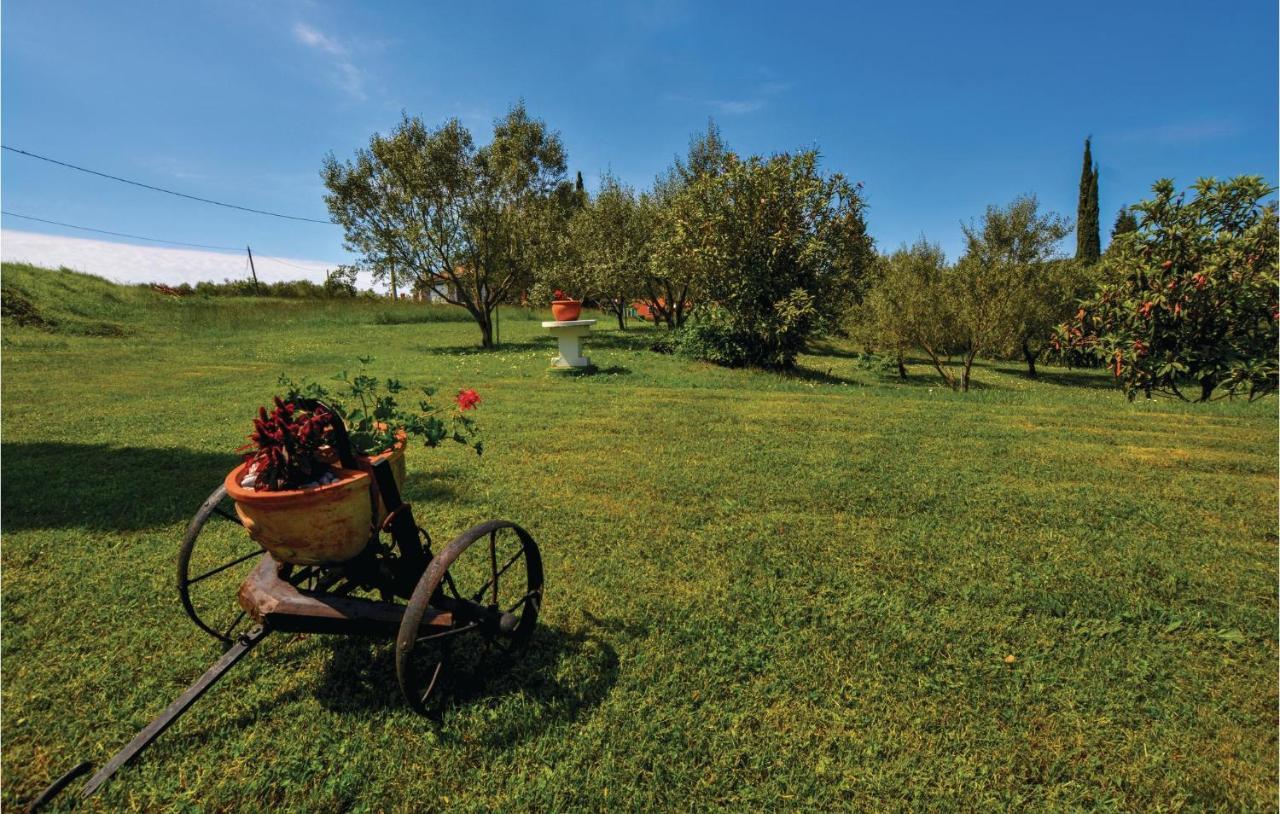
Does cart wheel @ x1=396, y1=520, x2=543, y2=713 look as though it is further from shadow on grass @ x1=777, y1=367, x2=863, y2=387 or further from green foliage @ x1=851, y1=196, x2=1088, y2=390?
green foliage @ x1=851, y1=196, x2=1088, y2=390

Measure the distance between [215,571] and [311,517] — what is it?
1.12m

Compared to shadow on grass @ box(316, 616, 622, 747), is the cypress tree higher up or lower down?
higher up

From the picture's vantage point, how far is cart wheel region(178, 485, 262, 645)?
9.68 feet

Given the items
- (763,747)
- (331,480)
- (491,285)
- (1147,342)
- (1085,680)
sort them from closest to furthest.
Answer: (331,480), (763,747), (1085,680), (1147,342), (491,285)

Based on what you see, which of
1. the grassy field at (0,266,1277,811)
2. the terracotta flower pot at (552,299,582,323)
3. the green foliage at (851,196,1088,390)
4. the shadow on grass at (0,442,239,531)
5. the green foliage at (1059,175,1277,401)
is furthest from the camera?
the green foliage at (851,196,1088,390)

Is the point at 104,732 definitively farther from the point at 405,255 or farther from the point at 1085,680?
the point at 405,255

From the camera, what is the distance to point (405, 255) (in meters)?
21.0

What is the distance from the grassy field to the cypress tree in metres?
45.4

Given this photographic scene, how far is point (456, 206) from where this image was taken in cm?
2134

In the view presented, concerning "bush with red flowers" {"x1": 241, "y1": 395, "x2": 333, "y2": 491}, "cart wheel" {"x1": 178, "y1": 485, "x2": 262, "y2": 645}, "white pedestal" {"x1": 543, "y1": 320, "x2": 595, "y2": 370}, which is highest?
"white pedestal" {"x1": 543, "y1": 320, "x2": 595, "y2": 370}

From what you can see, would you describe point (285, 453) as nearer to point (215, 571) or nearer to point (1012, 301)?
point (215, 571)

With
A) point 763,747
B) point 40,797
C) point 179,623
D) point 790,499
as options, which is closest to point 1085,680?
point 763,747

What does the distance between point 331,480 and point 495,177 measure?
21.6 meters

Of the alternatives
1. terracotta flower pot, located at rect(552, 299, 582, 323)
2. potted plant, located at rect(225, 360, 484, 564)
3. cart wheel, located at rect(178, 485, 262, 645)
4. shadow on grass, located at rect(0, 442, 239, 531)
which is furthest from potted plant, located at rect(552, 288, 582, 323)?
potted plant, located at rect(225, 360, 484, 564)
